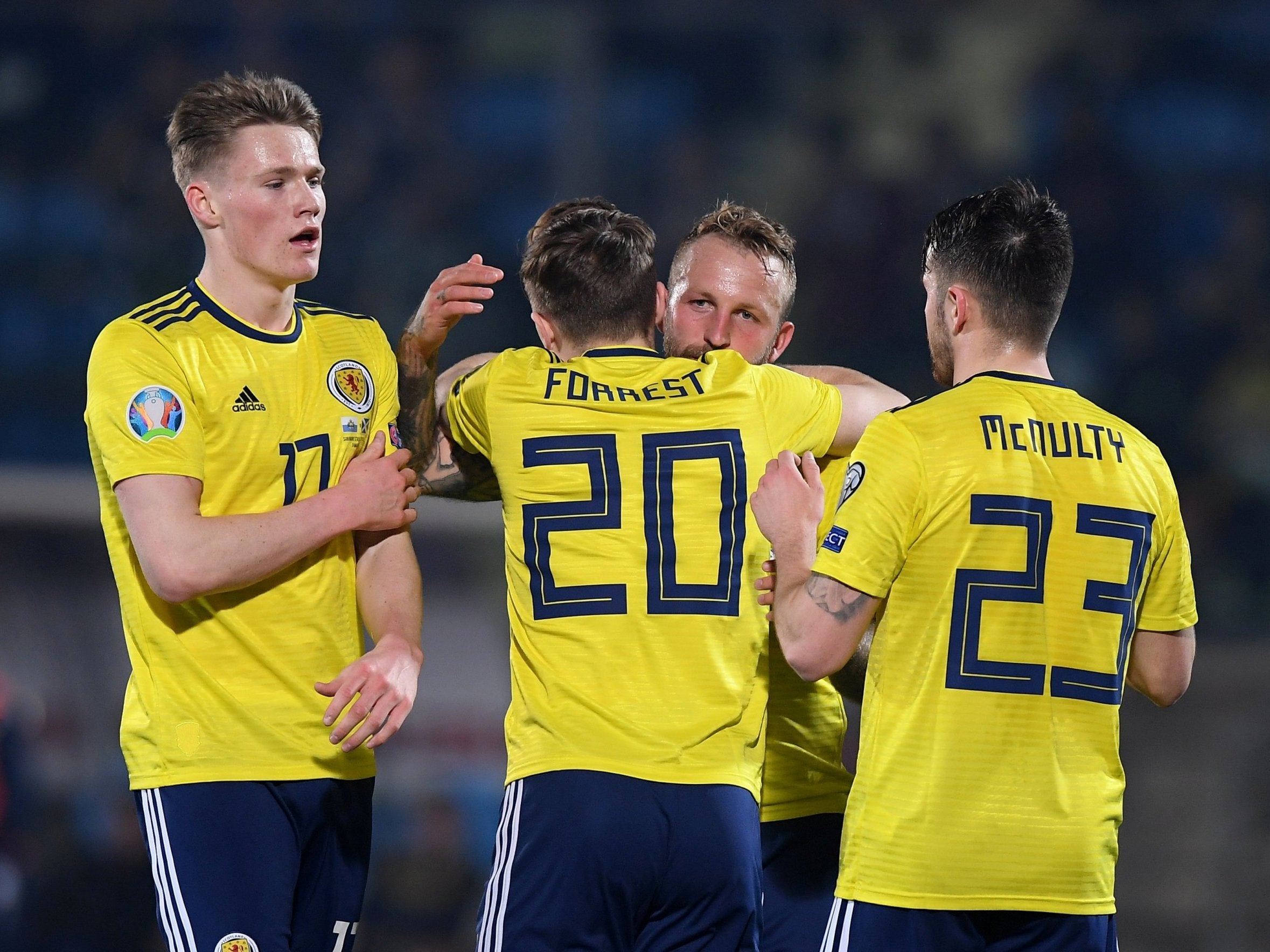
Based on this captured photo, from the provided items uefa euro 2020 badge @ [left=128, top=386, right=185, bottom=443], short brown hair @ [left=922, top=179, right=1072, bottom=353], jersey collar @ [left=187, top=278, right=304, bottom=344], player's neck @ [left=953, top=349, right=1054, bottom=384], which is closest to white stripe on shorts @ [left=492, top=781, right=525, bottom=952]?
uefa euro 2020 badge @ [left=128, top=386, right=185, bottom=443]

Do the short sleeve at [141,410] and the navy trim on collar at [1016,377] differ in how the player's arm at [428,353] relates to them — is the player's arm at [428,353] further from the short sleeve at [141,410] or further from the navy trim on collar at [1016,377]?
the navy trim on collar at [1016,377]

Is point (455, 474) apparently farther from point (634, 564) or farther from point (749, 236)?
point (749, 236)

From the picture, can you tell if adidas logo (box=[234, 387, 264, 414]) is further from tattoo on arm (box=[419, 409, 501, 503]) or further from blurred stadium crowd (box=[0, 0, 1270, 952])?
blurred stadium crowd (box=[0, 0, 1270, 952])

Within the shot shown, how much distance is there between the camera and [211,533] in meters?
3.04

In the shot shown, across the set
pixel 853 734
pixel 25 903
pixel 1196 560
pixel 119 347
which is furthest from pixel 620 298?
pixel 1196 560

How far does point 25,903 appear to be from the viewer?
320 inches

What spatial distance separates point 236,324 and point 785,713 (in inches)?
62.4

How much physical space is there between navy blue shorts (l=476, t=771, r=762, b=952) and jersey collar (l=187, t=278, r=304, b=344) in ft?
3.91

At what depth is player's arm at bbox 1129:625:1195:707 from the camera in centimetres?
308

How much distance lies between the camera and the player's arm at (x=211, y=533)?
119 inches

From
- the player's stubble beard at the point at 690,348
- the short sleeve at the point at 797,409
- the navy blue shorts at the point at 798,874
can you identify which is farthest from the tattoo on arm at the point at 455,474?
the navy blue shorts at the point at 798,874

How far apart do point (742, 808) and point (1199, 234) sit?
946 centimetres

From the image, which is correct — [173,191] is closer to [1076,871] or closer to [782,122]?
[782,122]

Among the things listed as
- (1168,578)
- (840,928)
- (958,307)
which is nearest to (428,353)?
(958,307)
